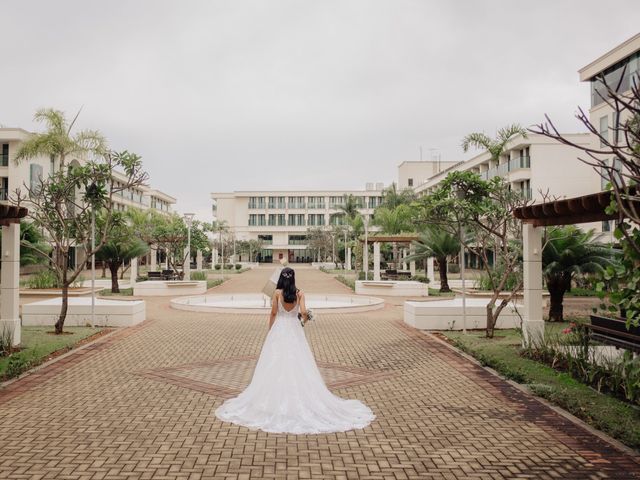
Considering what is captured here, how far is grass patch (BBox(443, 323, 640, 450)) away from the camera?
6.22m

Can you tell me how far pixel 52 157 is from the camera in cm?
2959

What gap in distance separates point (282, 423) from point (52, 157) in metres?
28.0

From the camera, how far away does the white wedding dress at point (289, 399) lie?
6.38 meters

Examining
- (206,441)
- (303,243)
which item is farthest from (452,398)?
(303,243)

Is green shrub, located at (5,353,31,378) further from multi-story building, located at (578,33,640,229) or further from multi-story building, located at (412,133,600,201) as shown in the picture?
multi-story building, located at (412,133,600,201)

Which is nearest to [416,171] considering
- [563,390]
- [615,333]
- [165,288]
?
[165,288]

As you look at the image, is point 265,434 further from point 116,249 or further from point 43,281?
point 43,281

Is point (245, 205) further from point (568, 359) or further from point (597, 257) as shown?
point (568, 359)

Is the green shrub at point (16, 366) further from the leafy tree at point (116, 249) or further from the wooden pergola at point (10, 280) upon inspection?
the leafy tree at point (116, 249)

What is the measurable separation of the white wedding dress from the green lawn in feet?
13.7

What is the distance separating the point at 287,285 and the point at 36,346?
6.64 m

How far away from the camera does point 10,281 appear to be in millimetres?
11102

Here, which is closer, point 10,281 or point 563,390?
point 563,390

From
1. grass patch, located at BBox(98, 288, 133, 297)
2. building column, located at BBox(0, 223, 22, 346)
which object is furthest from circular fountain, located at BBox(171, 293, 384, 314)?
building column, located at BBox(0, 223, 22, 346)
